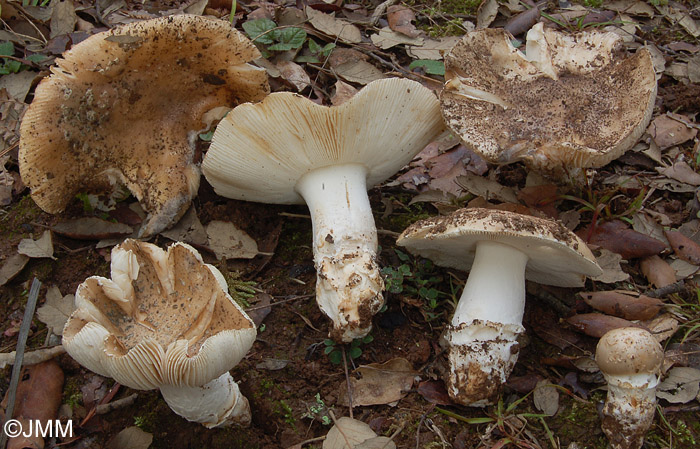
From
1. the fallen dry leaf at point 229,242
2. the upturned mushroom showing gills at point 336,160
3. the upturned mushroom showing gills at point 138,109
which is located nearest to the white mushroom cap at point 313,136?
the upturned mushroom showing gills at point 336,160

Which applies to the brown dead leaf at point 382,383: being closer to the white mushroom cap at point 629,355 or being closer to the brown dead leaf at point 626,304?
the white mushroom cap at point 629,355

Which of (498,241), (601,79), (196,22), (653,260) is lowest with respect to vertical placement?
(653,260)

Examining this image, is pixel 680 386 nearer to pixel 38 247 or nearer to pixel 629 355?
pixel 629 355

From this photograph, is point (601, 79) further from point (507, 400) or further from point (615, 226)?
point (507, 400)

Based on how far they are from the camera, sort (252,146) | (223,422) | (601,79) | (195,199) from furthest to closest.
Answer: (195,199), (601,79), (252,146), (223,422)

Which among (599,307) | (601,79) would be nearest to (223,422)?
(599,307)

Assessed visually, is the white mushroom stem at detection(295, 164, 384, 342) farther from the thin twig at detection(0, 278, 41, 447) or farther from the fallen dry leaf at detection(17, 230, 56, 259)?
the fallen dry leaf at detection(17, 230, 56, 259)
